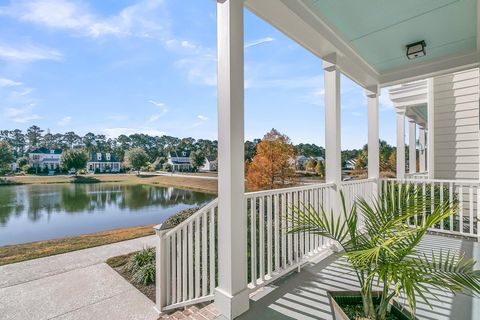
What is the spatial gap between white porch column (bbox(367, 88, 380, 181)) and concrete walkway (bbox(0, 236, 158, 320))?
4.08 m

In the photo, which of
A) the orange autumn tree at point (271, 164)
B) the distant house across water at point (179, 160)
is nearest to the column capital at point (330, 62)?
the orange autumn tree at point (271, 164)

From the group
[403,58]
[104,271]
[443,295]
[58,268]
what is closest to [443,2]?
[403,58]

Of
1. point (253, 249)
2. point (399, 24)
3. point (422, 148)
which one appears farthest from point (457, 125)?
point (253, 249)

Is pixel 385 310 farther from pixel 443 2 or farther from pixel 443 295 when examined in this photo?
pixel 443 2

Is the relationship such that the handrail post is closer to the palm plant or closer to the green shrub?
the green shrub

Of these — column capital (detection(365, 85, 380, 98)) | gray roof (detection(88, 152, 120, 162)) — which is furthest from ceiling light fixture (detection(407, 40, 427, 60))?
gray roof (detection(88, 152, 120, 162))

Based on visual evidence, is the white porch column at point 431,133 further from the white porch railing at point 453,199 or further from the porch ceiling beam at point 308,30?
the porch ceiling beam at point 308,30

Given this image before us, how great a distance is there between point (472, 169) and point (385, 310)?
5113mm

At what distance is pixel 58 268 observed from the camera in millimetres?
5039

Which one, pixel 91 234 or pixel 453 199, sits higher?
pixel 453 199

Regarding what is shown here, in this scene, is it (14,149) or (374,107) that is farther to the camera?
(14,149)

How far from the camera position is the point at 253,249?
2238 mm

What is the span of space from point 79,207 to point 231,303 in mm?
16166

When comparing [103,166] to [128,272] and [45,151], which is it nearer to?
[45,151]
